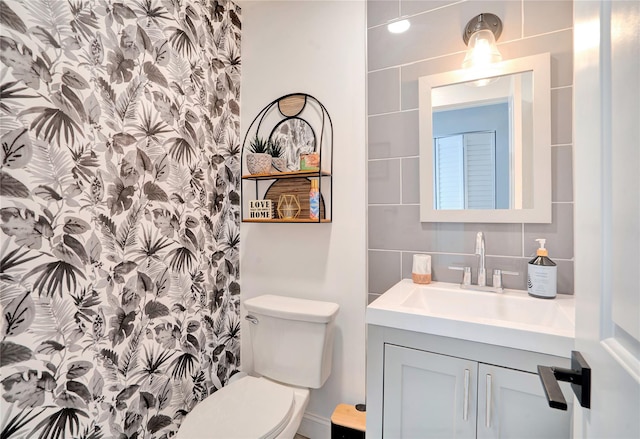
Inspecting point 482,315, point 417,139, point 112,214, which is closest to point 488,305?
point 482,315

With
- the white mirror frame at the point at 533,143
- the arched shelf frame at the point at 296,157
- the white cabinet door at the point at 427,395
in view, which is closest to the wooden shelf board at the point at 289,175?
the arched shelf frame at the point at 296,157

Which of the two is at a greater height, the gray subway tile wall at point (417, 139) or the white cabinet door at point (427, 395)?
the gray subway tile wall at point (417, 139)

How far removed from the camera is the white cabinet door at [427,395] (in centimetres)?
91

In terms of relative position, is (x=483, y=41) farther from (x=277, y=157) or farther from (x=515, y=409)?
(x=515, y=409)

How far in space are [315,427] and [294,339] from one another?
56cm

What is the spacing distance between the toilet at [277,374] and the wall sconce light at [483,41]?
1227 mm

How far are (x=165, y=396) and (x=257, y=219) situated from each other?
91 cm

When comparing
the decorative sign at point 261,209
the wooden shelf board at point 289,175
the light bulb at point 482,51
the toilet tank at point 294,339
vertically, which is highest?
the light bulb at point 482,51

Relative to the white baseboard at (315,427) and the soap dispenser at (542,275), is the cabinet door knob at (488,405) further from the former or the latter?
the white baseboard at (315,427)

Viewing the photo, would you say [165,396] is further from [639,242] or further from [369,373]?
[639,242]

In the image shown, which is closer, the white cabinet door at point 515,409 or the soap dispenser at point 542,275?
the white cabinet door at point 515,409

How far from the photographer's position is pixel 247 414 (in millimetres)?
1175

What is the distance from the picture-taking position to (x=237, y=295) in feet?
5.98

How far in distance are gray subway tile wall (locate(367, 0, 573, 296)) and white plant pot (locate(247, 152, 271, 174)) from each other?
0.54 meters
